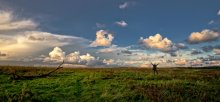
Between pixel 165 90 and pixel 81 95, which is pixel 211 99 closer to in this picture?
pixel 165 90

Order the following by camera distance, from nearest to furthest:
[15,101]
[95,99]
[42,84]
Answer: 1. [15,101]
2. [95,99]
3. [42,84]

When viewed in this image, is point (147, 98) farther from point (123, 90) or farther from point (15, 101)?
point (15, 101)

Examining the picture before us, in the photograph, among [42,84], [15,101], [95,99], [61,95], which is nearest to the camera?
[15,101]

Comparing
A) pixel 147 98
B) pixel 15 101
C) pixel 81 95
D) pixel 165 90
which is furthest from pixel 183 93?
pixel 15 101

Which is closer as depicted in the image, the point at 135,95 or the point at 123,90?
the point at 135,95

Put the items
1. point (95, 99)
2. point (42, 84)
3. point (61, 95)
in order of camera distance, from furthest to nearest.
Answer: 1. point (42, 84)
2. point (61, 95)
3. point (95, 99)

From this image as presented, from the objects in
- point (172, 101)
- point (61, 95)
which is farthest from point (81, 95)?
point (172, 101)

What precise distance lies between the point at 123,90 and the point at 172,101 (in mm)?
5941

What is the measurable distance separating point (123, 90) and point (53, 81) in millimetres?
9518

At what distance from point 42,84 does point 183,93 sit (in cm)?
1364

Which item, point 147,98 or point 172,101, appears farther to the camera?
point 147,98

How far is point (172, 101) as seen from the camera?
2262 centimetres

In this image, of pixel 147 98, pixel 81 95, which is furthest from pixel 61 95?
pixel 147 98

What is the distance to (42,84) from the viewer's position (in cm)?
3250
